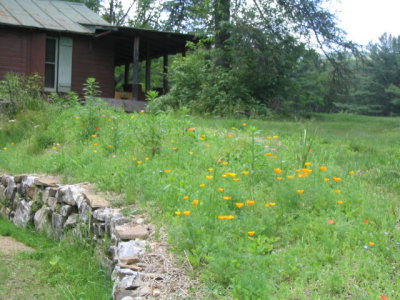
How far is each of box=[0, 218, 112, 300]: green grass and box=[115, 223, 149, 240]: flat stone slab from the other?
438 mm

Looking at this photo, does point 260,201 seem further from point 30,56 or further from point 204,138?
point 30,56

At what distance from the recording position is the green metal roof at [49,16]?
16641 mm

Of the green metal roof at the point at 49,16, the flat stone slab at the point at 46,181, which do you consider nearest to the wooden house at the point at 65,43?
the green metal roof at the point at 49,16

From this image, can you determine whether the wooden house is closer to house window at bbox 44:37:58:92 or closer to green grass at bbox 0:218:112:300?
house window at bbox 44:37:58:92

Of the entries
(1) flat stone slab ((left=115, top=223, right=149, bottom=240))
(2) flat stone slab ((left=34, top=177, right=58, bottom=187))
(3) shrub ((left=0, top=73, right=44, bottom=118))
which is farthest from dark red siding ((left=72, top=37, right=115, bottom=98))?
(1) flat stone slab ((left=115, top=223, right=149, bottom=240))

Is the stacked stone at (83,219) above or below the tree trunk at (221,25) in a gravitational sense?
below

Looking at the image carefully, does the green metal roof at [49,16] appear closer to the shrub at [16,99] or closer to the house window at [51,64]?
the house window at [51,64]

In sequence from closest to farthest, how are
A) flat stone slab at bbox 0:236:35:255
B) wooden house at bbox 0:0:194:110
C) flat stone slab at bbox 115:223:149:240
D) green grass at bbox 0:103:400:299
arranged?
green grass at bbox 0:103:400:299, flat stone slab at bbox 115:223:149:240, flat stone slab at bbox 0:236:35:255, wooden house at bbox 0:0:194:110

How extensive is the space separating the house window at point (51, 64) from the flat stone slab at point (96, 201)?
12563 mm

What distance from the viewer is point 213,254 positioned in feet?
12.5

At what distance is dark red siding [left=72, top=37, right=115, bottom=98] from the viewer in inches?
699

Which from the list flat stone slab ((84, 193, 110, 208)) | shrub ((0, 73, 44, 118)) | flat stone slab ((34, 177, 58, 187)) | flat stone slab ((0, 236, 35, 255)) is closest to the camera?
flat stone slab ((84, 193, 110, 208))

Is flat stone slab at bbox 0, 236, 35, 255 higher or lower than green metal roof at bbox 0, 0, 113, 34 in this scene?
lower

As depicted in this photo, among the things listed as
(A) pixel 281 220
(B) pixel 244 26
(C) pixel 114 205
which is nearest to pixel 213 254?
(A) pixel 281 220
